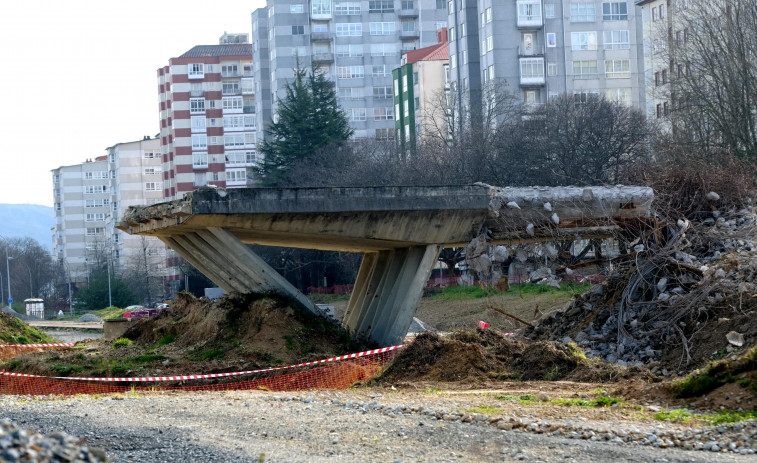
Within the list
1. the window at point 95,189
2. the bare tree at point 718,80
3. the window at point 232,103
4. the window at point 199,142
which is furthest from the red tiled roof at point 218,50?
the bare tree at point 718,80

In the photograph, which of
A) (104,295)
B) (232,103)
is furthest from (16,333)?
(232,103)

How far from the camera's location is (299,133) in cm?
7525

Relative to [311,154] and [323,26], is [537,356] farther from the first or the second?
[323,26]

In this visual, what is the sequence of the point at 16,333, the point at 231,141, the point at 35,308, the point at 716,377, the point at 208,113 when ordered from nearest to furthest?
the point at 716,377 < the point at 16,333 < the point at 35,308 < the point at 231,141 < the point at 208,113

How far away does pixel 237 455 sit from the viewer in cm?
1066

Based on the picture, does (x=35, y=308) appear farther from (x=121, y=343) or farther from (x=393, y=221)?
(x=393, y=221)

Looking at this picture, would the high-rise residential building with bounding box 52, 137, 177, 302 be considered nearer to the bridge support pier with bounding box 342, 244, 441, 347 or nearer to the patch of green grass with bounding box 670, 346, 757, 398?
the bridge support pier with bounding box 342, 244, 441, 347

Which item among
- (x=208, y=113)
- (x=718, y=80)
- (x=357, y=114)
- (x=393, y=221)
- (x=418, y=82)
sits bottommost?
(x=393, y=221)

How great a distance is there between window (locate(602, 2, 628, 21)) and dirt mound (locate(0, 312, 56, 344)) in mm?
69019

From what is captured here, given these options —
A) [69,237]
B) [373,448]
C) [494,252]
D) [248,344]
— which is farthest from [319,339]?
[69,237]

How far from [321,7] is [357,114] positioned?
1284 centimetres

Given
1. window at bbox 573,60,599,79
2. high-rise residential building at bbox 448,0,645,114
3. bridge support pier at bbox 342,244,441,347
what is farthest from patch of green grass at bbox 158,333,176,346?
window at bbox 573,60,599,79

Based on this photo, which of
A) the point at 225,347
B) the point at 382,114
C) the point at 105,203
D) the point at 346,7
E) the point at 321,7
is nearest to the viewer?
the point at 225,347

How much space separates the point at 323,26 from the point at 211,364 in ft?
345
